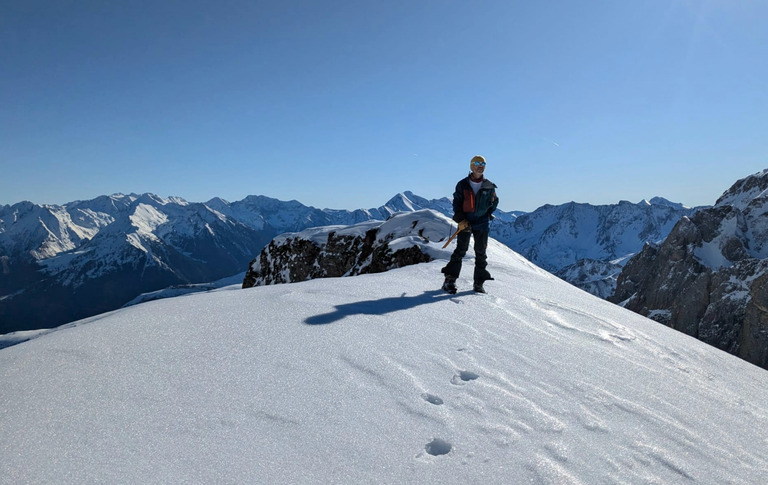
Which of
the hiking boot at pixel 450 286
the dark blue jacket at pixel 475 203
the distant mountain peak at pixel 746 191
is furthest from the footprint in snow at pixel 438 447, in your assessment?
the distant mountain peak at pixel 746 191

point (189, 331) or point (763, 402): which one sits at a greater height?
point (189, 331)

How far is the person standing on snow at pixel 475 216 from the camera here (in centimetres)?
835

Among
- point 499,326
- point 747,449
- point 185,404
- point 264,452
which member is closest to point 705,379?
point 747,449

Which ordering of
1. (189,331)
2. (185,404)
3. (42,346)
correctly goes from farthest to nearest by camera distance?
1. (189,331)
2. (42,346)
3. (185,404)

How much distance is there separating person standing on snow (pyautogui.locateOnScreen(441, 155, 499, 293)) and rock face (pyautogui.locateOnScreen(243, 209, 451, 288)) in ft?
25.7

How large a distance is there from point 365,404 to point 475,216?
5840mm

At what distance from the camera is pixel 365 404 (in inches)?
141

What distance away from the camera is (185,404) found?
3.41 m

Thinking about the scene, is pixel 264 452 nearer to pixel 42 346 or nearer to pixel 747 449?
pixel 42 346

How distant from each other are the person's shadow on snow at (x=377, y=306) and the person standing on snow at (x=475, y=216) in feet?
2.11

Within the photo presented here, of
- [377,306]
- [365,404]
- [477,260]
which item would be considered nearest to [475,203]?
[477,260]

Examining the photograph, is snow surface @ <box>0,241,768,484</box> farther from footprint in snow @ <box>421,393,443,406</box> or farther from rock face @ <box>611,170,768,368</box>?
rock face @ <box>611,170,768,368</box>

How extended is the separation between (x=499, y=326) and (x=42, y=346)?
6.19 m

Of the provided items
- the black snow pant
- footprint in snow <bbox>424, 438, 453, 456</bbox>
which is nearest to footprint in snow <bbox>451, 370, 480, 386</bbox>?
footprint in snow <bbox>424, 438, 453, 456</bbox>
